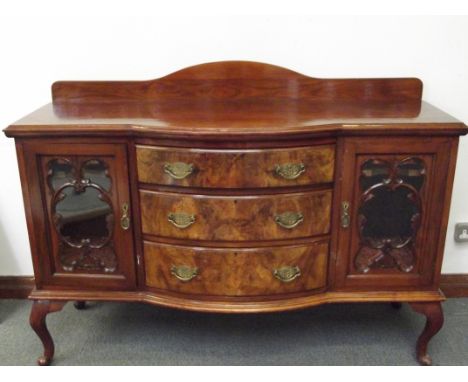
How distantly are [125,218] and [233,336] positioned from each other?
0.63m

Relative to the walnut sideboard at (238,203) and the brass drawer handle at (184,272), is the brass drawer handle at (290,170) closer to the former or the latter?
the walnut sideboard at (238,203)

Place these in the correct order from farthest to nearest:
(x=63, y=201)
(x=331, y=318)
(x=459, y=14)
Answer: (x=331, y=318) → (x=459, y=14) → (x=63, y=201)

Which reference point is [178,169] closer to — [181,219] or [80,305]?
[181,219]

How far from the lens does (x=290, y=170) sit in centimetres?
123

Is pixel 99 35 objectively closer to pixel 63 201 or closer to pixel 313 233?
pixel 63 201

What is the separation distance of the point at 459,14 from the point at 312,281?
3.44 feet

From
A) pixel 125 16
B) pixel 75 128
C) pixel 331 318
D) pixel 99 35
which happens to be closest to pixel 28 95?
pixel 99 35

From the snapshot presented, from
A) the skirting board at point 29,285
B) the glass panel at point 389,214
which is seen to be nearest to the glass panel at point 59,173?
the skirting board at point 29,285

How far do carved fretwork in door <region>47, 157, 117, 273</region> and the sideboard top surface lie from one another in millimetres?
121

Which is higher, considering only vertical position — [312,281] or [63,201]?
[63,201]

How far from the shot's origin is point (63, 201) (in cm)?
136

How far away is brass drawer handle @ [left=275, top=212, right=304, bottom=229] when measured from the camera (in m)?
1.28

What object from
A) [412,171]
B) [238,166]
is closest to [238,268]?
[238,166]

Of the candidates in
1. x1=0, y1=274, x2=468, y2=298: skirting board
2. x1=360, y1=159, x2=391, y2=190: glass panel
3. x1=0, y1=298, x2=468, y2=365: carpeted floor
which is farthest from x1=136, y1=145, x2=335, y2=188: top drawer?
x1=0, y1=274, x2=468, y2=298: skirting board
